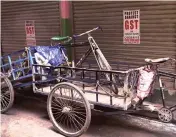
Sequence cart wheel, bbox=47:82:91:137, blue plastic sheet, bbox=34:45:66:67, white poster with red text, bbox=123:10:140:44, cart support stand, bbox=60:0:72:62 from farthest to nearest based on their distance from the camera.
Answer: cart support stand, bbox=60:0:72:62 → white poster with red text, bbox=123:10:140:44 → blue plastic sheet, bbox=34:45:66:67 → cart wheel, bbox=47:82:91:137

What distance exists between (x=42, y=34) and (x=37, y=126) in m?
3.11

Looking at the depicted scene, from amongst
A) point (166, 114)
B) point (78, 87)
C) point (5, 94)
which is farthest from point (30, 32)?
point (166, 114)

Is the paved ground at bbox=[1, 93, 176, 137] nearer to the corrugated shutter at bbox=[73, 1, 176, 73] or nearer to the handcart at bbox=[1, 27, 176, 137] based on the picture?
the handcart at bbox=[1, 27, 176, 137]

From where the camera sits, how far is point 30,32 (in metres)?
7.46

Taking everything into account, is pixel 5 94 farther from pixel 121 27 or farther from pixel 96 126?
pixel 121 27

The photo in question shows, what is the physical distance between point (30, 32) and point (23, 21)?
0.38 m

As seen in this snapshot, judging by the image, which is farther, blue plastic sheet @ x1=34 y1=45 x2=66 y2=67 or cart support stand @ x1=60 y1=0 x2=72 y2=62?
cart support stand @ x1=60 y1=0 x2=72 y2=62

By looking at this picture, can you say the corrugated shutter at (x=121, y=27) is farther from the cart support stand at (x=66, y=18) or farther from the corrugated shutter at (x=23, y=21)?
the corrugated shutter at (x=23, y=21)

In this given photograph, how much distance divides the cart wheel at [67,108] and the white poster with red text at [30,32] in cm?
340

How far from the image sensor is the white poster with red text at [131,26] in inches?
211

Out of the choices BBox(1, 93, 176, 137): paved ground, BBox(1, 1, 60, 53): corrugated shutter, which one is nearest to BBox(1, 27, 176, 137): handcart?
BBox(1, 93, 176, 137): paved ground

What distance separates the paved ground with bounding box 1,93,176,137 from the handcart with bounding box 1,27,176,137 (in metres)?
0.22

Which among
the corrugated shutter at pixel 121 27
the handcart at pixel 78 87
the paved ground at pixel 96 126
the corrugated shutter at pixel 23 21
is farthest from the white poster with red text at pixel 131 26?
the corrugated shutter at pixel 23 21

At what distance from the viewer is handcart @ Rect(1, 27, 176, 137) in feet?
12.5
